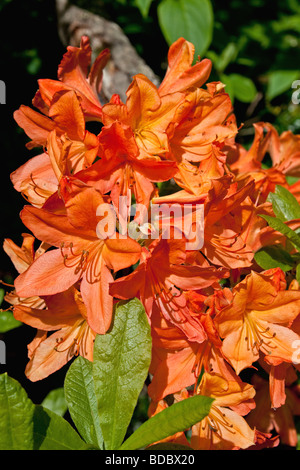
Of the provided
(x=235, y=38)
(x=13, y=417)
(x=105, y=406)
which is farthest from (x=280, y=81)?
(x=13, y=417)

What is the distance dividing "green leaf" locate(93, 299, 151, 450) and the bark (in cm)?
107

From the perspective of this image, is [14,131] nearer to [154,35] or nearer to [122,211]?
[154,35]

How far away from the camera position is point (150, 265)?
1.08m

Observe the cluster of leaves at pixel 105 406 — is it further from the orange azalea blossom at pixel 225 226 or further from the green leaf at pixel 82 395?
the orange azalea blossom at pixel 225 226

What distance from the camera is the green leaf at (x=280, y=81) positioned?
7.55 ft

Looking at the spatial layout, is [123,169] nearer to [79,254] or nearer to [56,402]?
[79,254]

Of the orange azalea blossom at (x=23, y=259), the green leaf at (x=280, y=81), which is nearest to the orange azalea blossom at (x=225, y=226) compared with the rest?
the orange azalea blossom at (x=23, y=259)

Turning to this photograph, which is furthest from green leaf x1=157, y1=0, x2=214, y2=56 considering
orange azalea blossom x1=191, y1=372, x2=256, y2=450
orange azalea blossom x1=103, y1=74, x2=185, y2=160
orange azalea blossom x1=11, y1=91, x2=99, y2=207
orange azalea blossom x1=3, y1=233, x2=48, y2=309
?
orange azalea blossom x1=191, y1=372, x2=256, y2=450

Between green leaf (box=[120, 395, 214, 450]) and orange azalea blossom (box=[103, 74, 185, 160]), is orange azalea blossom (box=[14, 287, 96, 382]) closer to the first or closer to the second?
green leaf (box=[120, 395, 214, 450])

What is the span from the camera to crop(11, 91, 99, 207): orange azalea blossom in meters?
1.08

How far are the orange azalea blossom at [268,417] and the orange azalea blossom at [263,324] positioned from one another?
1.16 feet

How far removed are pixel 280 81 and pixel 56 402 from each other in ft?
5.83
